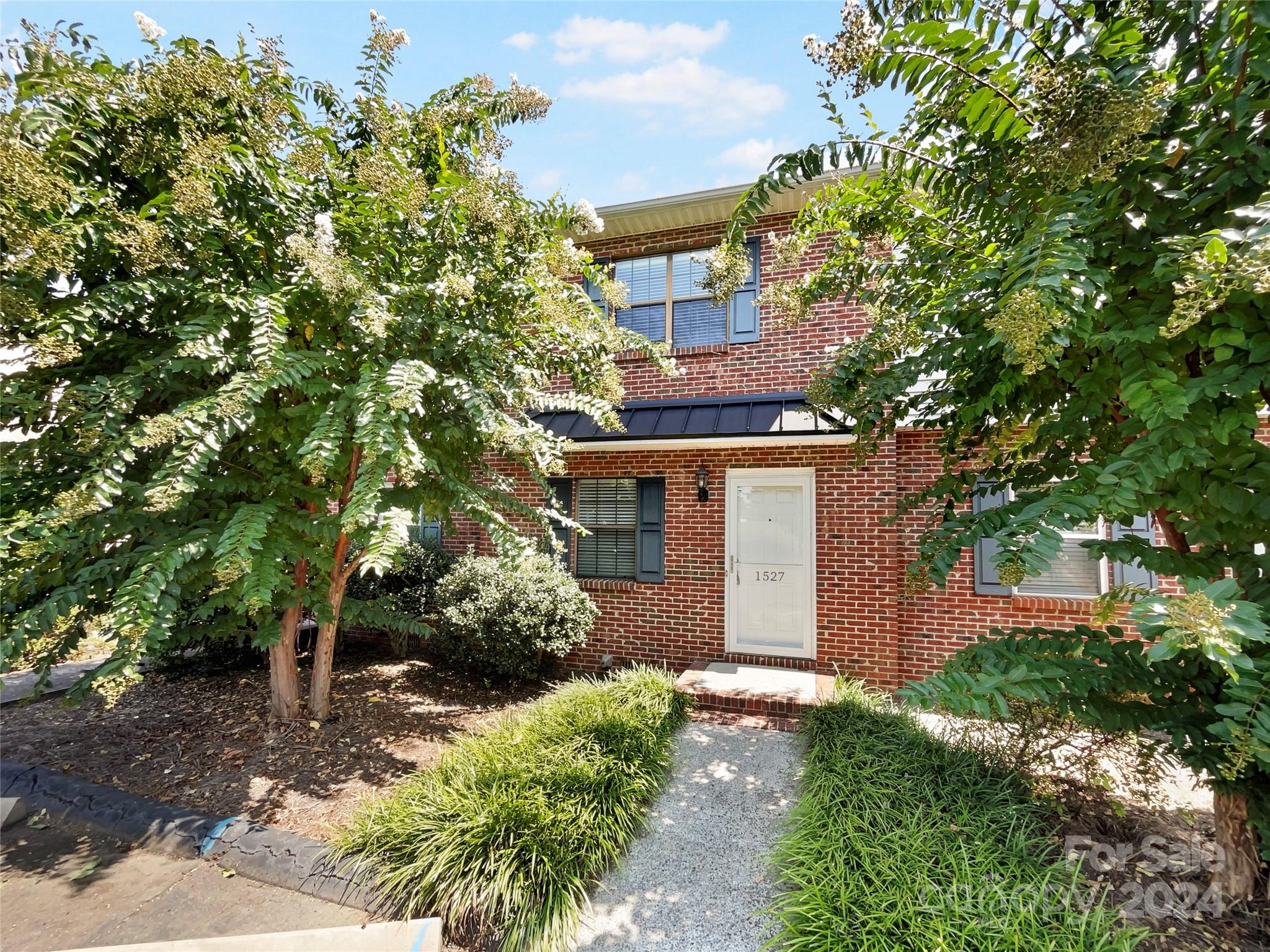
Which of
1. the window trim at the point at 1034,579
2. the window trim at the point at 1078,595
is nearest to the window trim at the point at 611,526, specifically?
the window trim at the point at 1034,579

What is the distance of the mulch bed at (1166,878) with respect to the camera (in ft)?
8.33

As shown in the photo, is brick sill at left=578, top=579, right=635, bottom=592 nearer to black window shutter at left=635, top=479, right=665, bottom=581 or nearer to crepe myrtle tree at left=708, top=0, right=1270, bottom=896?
black window shutter at left=635, top=479, right=665, bottom=581

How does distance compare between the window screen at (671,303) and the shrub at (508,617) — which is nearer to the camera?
the shrub at (508,617)

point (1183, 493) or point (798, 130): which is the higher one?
point (798, 130)

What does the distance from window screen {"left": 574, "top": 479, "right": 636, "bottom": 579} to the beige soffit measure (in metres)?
3.77

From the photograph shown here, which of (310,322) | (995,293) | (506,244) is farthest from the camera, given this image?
(506,244)

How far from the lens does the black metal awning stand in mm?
6066

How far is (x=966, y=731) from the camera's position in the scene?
13.9 ft

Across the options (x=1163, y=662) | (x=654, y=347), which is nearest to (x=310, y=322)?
(x=654, y=347)

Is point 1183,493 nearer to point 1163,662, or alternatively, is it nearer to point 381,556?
point 1163,662

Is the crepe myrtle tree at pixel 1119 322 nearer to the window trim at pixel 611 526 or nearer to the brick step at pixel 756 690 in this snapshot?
the brick step at pixel 756 690

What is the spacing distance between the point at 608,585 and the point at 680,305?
13.9 ft

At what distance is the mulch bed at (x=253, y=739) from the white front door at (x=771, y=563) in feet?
9.48

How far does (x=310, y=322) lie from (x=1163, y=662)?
563 cm
